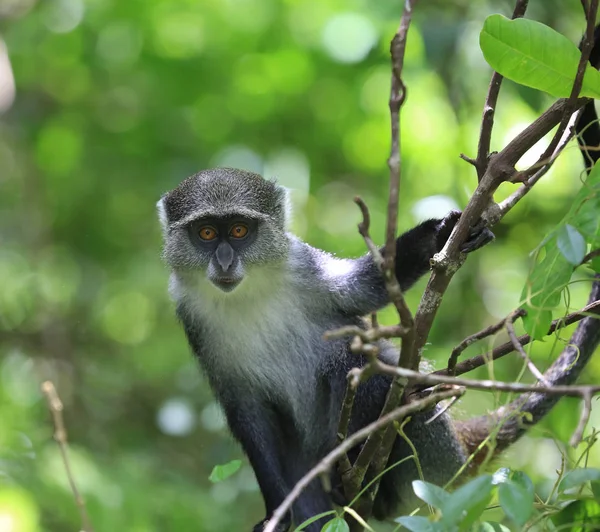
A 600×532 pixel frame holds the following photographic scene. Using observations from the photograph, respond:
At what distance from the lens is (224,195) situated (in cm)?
512

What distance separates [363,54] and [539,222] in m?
2.16

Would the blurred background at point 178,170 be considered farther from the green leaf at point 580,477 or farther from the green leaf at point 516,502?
the green leaf at point 516,502

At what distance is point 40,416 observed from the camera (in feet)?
27.8

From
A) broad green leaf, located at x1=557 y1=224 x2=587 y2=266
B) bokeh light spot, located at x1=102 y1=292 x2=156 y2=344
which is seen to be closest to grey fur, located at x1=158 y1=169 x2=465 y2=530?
broad green leaf, located at x1=557 y1=224 x2=587 y2=266

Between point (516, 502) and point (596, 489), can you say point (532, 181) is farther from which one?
point (516, 502)

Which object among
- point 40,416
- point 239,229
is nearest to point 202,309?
point 239,229

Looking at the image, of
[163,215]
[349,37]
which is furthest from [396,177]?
[349,37]

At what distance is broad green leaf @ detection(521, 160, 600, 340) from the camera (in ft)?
8.27

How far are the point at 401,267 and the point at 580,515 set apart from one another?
7.31ft

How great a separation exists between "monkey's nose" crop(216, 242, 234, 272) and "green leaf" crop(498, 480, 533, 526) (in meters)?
2.95

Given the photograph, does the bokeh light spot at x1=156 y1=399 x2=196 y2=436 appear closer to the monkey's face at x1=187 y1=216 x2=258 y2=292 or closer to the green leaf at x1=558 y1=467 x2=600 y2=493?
the monkey's face at x1=187 y1=216 x2=258 y2=292

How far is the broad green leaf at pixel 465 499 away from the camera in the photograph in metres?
1.99

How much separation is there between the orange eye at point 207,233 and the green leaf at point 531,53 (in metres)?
2.69

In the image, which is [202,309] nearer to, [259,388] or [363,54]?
[259,388]
